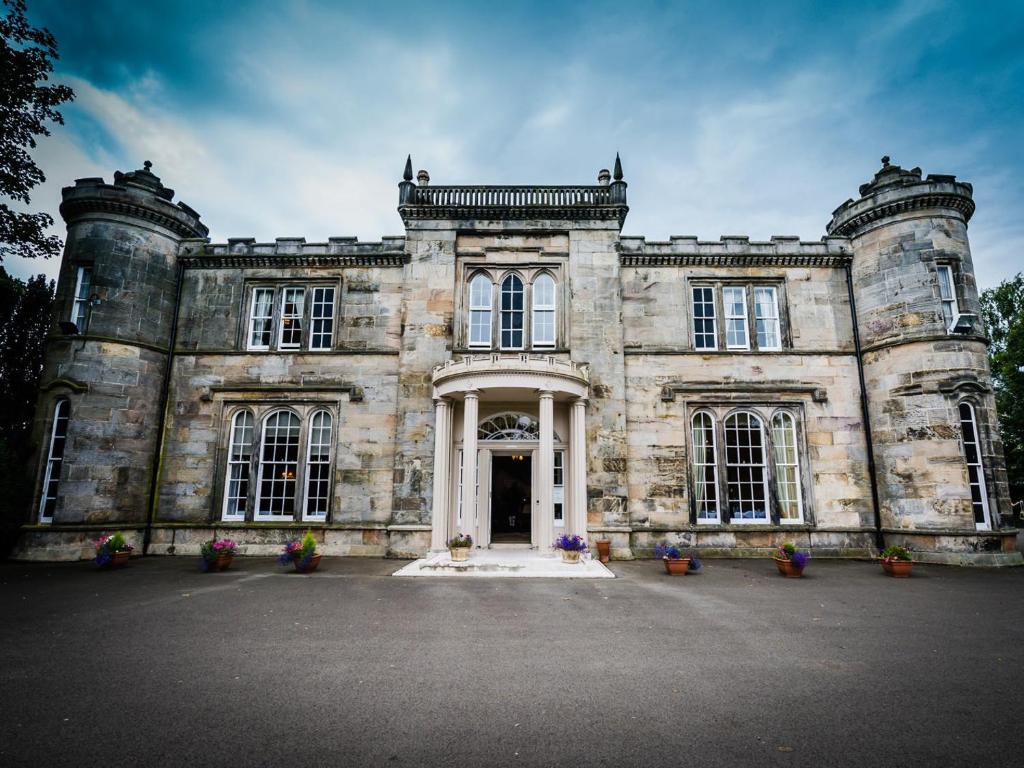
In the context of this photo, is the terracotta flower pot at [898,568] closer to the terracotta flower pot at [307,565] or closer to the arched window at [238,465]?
the terracotta flower pot at [307,565]

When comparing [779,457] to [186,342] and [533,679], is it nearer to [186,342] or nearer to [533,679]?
[533,679]

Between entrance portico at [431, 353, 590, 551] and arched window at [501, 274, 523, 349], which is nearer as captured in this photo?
entrance portico at [431, 353, 590, 551]

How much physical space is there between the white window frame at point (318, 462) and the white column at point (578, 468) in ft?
22.8

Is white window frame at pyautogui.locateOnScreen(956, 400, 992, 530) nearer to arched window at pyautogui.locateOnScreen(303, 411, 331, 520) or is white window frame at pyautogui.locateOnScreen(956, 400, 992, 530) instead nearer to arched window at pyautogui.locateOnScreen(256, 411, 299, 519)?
arched window at pyautogui.locateOnScreen(303, 411, 331, 520)

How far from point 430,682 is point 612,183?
556 inches

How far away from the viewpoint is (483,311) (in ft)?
49.3

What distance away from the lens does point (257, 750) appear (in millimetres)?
3873

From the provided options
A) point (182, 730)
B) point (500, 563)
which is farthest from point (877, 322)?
point (182, 730)

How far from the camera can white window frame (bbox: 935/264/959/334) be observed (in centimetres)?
1376

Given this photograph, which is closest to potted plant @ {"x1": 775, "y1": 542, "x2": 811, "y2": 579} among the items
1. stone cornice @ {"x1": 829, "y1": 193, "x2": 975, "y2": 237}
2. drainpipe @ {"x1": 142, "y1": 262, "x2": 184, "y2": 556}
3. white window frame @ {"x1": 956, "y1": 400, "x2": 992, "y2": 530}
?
white window frame @ {"x1": 956, "y1": 400, "x2": 992, "y2": 530}

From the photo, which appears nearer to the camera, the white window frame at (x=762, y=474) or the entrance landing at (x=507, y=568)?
the entrance landing at (x=507, y=568)

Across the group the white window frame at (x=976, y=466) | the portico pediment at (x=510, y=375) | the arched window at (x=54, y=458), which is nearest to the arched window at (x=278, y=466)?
the arched window at (x=54, y=458)

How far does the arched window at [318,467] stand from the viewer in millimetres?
14438

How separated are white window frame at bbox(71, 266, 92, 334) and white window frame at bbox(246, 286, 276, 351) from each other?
13.3 ft
